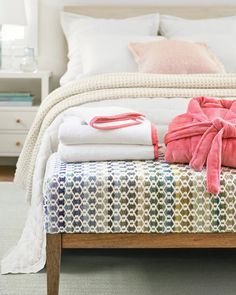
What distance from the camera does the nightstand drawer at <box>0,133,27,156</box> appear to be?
404cm

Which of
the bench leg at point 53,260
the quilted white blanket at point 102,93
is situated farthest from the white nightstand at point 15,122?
the bench leg at point 53,260

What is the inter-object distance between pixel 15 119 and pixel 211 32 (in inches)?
53.0

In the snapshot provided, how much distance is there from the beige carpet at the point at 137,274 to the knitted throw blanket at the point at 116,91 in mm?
509

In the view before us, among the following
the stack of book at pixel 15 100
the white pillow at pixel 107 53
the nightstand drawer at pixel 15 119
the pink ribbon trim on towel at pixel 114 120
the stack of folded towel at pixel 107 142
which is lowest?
the nightstand drawer at pixel 15 119

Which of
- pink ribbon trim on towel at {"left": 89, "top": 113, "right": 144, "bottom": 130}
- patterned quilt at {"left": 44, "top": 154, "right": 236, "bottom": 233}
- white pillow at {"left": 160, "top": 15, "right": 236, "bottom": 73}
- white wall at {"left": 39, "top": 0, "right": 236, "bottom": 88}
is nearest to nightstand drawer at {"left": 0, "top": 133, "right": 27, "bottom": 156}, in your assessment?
white wall at {"left": 39, "top": 0, "right": 236, "bottom": 88}

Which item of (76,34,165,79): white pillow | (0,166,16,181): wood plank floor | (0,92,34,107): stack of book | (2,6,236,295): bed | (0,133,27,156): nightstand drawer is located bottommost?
(0,166,16,181): wood plank floor

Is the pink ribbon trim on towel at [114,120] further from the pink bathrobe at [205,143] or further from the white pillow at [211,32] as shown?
the white pillow at [211,32]

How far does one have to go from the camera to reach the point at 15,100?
4.08 metres

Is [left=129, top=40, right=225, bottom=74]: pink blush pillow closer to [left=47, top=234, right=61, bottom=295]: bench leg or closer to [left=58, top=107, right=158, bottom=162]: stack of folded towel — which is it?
[left=58, top=107, right=158, bottom=162]: stack of folded towel

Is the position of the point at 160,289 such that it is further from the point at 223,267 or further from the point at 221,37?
the point at 221,37

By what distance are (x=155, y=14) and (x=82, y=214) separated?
2.50 meters

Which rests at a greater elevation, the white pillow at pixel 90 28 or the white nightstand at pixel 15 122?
the white pillow at pixel 90 28

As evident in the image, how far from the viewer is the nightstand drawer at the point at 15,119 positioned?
402 cm

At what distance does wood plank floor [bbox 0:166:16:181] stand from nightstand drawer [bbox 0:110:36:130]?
1.02 feet
